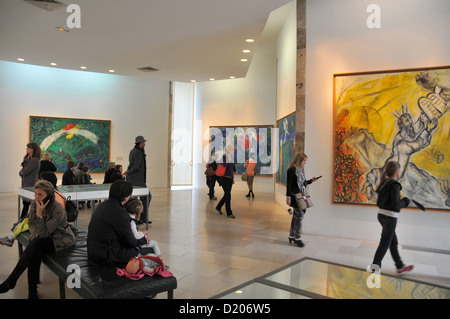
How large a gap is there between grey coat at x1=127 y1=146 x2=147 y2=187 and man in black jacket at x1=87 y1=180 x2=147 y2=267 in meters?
4.29

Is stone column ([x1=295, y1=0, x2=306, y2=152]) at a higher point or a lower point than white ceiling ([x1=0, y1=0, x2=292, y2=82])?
lower

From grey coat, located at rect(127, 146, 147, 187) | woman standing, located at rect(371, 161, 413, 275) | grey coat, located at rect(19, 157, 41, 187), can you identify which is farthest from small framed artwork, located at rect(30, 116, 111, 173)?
woman standing, located at rect(371, 161, 413, 275)

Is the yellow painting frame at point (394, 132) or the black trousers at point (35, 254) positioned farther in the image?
the yellow painting frame at point (394, 132)

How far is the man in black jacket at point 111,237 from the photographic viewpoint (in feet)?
11.9

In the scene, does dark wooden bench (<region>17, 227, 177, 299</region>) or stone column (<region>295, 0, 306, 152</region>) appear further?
stone column (<region>295, 0, 306, 152</region>)

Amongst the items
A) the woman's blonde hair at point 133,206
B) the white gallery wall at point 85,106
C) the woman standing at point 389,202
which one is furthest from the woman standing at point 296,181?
the white gallery wall at point 85,106

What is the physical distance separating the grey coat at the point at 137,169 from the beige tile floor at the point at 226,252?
1149 millimetres

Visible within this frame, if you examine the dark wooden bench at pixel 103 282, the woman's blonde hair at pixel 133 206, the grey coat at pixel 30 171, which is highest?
the grey coat at pixel 30 171

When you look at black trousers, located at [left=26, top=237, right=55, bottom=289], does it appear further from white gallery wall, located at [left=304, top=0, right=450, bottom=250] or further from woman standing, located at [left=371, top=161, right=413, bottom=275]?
white gallery wall, located at [left=304, top=0, right=450, bottom=250]

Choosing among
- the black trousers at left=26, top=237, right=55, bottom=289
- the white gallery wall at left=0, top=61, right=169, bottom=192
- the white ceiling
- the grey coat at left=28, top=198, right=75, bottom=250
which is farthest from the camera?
the white gallery wall at left=0, top=61, right=169, bottom=192

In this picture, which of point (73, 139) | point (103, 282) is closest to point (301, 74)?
point (103, 282)

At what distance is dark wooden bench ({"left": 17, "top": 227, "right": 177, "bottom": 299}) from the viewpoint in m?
3.01

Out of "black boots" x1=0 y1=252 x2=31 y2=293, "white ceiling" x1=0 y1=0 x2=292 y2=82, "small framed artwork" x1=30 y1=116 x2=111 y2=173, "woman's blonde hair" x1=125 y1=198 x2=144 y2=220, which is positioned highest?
"white ceiling" x1=0 y1=0 x2=292 y2=82

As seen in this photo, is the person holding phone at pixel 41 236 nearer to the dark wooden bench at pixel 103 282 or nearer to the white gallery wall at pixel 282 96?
the dark wooden bench at pixel 103 282
